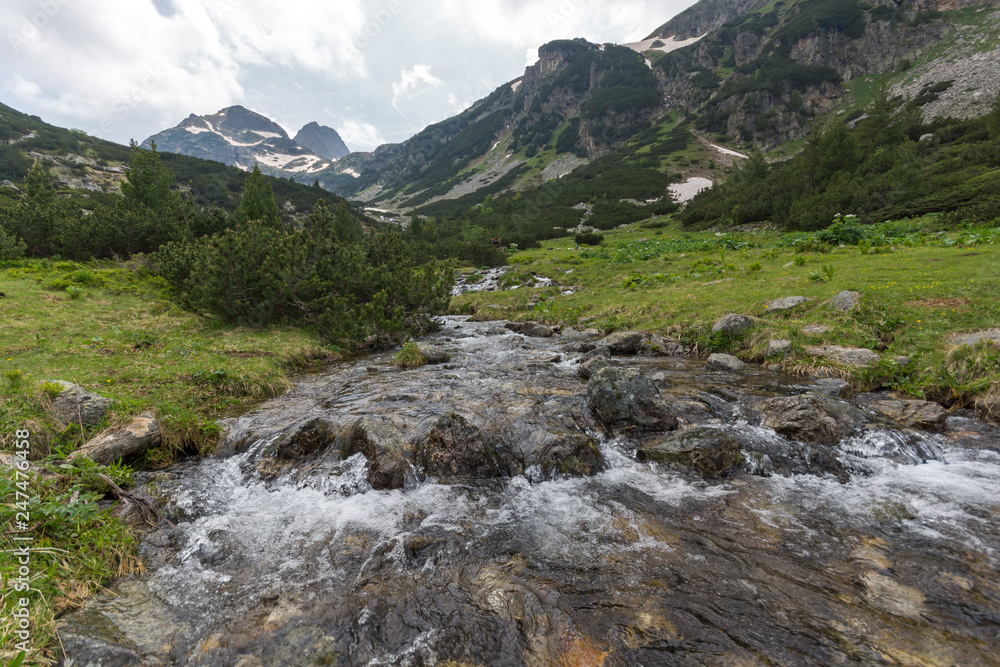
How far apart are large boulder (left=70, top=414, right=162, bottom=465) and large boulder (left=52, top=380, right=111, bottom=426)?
27.5 inches

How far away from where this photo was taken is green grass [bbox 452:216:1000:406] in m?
9.77

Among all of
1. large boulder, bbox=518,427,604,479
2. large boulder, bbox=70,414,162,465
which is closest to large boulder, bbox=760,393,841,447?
large boulder, bbox=518,427,604,479

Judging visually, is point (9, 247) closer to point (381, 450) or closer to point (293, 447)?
point (293, 447)

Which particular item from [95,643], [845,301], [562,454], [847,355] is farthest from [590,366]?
[95,643]

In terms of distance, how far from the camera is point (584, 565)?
192 inches

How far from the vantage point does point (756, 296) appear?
15977 millimetres

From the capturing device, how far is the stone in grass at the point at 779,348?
38.0 ft

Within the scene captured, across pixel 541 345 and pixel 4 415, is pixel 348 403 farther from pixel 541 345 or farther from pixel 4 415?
pixel 541 345

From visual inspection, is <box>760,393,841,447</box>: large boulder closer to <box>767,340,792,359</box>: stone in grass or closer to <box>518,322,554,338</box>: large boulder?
<box>767,340,792,359</box>: stone in grass

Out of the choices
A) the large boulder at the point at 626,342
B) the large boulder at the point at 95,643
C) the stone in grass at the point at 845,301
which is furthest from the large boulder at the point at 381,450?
the stone in grass at the point at 845,301

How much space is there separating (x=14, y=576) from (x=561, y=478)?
664 cm

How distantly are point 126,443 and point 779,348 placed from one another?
15.8m

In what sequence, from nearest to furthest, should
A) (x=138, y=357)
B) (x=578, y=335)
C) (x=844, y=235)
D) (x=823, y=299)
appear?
1. (x=138, y=357)
2. (x=823, y=299)
3. (x=578, y=335)
4. (x=844, y=235)

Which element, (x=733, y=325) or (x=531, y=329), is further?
(x=531, y=329)
